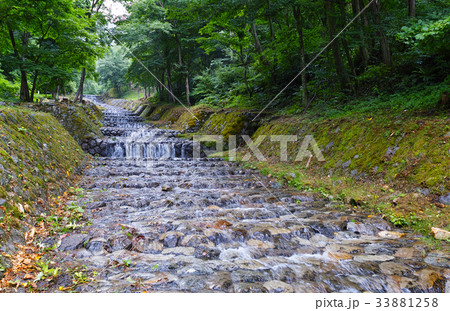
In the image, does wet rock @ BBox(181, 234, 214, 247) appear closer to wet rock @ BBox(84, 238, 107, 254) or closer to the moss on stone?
wet rock @ BBox(84, 238, 107, 254)

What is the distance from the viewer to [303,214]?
4.84 meters

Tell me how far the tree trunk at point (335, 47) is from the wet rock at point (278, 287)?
8743mm

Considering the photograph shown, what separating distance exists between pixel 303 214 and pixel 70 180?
19.2ft

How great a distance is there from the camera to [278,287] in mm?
2629

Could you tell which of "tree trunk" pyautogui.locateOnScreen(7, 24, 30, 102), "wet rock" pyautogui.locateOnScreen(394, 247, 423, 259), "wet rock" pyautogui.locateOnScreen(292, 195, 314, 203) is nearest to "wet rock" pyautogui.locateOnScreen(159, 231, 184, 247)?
"wet rock" pyautogui.locateOnScreen(394, 247, 423, 259)

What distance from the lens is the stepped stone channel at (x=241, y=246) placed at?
2699 millimetres

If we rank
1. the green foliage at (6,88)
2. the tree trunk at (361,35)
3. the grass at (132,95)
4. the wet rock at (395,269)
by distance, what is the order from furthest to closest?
the grass at (132,95)
the green foliage at (6,88)
the tree trunk at (361,35)
the wet rock at (395,269)

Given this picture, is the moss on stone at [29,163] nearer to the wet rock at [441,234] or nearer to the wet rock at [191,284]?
the wet rock at [191,284]

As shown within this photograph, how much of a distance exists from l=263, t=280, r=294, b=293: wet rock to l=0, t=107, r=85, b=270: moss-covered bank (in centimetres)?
294

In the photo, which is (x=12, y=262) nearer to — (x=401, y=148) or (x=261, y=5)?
(x=401, y=148)

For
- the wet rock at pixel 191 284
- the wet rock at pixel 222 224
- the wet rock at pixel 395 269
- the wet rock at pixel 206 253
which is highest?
the wet rock at pixel 222 224

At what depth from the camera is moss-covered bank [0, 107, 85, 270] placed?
132 inches

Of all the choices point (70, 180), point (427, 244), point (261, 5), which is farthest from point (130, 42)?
point (427, 244)

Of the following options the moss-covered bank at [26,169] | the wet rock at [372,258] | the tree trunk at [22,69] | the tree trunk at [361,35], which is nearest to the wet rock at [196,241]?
the wet rock at [372,258]
